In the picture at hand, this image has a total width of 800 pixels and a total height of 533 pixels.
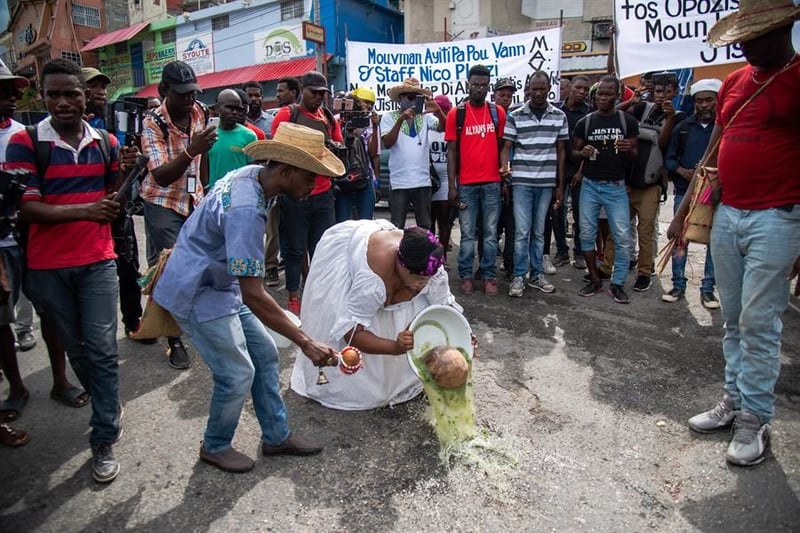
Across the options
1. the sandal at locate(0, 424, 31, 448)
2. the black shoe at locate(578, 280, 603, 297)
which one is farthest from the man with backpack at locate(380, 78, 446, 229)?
the sandal at locate(0, 424, 31, 448)

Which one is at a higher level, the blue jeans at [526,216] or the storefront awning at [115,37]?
the storefront awning at [115,37]

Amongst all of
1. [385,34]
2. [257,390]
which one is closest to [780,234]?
[257,390]

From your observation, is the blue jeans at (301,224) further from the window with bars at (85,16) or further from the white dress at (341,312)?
the window with bars at (85,16)

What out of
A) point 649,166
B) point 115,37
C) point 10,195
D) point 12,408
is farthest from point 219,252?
point 115,37

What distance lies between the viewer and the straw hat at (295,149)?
2.40 metres

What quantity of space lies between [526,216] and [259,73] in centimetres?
2115

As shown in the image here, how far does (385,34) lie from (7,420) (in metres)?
25.8

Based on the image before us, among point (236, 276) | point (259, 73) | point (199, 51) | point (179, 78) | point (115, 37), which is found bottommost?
point (236, 276)

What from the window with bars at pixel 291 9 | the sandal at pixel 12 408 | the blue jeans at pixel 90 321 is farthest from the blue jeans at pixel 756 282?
the window with bars at pixel 291 9

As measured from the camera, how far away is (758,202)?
2844mm

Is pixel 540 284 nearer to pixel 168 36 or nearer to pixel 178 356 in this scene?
pixel 178 356

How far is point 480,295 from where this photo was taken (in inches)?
229

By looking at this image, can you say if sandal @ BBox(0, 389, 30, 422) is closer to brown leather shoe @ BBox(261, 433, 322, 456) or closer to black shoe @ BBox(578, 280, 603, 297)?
brown leather shoe @ BBox(261, 433, 322, 456)

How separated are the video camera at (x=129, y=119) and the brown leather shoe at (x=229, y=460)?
227cm
